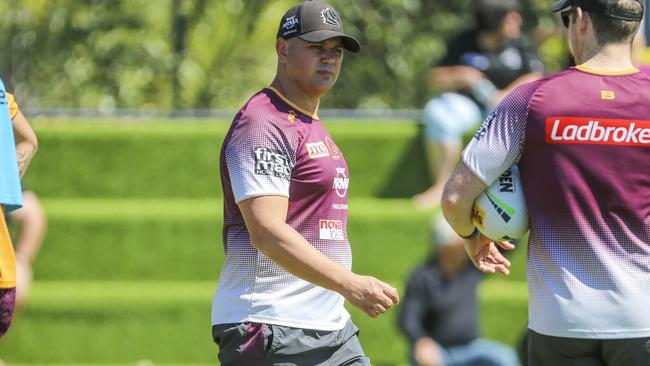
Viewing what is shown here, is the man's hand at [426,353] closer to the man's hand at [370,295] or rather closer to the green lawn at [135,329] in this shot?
the green lawn at [135,329]

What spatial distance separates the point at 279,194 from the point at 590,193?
1.00m

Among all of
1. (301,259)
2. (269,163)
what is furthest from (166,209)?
(301,259)

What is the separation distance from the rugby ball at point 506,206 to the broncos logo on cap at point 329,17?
858mm

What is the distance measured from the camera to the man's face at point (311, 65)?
4.41 metres

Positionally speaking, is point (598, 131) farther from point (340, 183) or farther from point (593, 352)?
point (340, 183)

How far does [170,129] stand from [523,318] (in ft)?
9.35

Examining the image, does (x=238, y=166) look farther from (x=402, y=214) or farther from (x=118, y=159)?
(x=118, y=159)

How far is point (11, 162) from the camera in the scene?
4.55 metres

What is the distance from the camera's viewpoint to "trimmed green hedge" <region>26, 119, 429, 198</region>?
894 centimetres

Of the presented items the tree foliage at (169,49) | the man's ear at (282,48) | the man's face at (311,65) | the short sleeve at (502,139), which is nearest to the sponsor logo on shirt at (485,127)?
the short sleeve at (502,139)

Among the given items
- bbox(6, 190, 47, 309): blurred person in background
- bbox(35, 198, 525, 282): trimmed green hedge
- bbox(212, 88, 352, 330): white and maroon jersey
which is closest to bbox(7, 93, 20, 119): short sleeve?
bbox(212, 88, 352, 330): white and maroon jersey

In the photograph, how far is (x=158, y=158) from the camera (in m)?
8.98

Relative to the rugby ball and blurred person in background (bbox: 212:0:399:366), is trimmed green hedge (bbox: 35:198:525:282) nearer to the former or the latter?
blurred person in background (bbox: 212:0:399:366)

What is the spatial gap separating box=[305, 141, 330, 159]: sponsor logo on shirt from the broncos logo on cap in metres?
0.44
